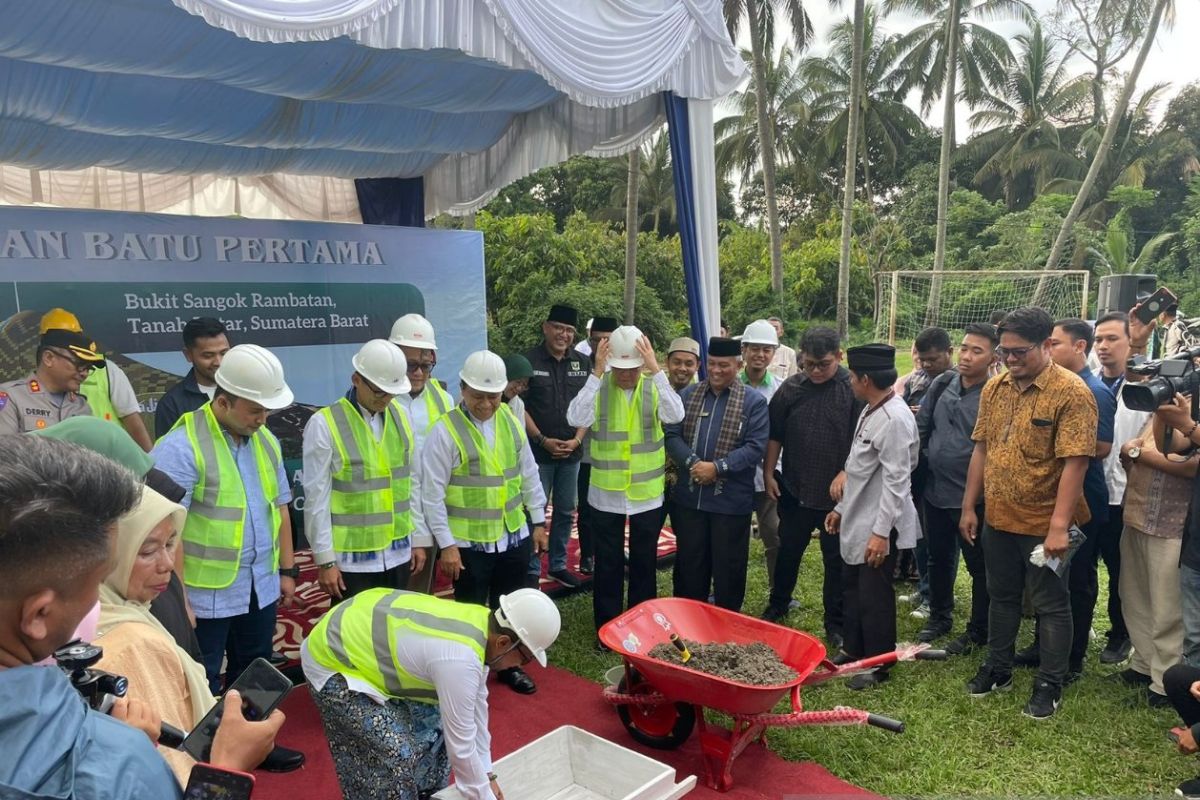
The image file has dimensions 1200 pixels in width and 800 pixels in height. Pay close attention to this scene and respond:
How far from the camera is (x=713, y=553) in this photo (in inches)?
175

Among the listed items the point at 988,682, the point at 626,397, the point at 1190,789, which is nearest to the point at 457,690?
the point at 626,397

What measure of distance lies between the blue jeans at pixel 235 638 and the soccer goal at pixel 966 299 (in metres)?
17.8

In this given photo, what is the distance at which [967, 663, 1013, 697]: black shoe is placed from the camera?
3945 mm

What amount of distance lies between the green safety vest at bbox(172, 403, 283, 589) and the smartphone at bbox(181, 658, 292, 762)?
155 cm

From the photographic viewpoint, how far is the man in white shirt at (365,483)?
3.60 m

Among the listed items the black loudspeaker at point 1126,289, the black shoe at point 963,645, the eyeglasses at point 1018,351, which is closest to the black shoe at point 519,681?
the black shoe at point 963,645

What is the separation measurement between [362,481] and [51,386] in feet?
6.32

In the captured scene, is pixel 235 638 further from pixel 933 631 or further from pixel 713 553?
pixel 933 631

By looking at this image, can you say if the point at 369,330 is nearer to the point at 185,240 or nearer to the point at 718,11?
the point at 185,240

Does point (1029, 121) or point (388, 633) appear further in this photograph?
point (1029, 121)

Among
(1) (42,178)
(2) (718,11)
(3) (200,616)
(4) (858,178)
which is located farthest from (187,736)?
(4) (858,178)

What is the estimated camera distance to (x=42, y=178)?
6000 millimetres

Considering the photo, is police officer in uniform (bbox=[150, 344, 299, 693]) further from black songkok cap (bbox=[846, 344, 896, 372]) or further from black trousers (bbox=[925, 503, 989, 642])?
black trousers (bbox=[925, 503, 989, 642])

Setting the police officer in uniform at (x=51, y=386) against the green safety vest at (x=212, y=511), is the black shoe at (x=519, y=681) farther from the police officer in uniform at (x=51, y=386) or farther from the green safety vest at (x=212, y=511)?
the police officer in uniform at (x=51, y=386)
